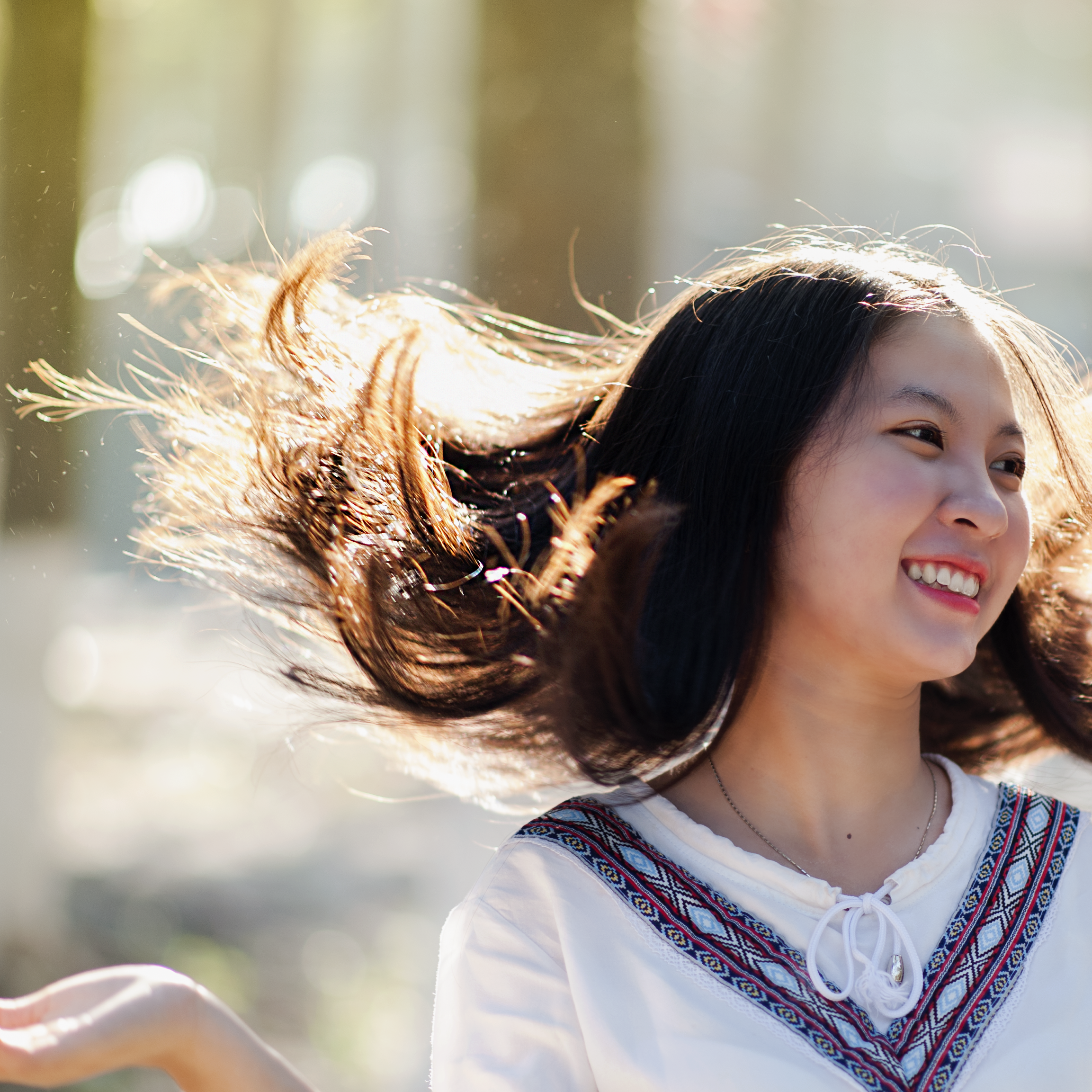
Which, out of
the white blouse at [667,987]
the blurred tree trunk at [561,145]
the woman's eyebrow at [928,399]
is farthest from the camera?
the blurred tree trunk at [561,145]

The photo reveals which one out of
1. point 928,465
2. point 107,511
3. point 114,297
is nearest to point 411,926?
point 107,511

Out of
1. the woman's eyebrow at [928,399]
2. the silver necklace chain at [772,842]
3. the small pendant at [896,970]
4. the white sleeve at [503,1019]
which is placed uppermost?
the woman's eyebrow at [928,399]

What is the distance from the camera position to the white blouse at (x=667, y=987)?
1094 mm

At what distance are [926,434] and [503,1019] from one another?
71 cm

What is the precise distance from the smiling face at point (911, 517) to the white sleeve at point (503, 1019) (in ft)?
1.41

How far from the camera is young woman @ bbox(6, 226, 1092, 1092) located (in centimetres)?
114

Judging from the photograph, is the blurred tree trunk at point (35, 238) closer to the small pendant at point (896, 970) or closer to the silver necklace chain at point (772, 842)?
the silver necklace chain at point (772, 842)

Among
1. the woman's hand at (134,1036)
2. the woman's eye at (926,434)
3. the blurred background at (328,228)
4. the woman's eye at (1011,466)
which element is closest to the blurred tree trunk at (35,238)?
the blurred background at (328,228)

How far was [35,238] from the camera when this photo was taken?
4.21ft

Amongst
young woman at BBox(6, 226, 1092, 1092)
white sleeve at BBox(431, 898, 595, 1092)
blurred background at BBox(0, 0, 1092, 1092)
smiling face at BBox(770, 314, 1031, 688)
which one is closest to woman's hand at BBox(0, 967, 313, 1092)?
young woman at BBox(6, 226, 1092, 1092)

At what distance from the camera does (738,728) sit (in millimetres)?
1336

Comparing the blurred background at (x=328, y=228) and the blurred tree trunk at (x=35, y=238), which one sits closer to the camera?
the blurred tree trunk at (x=35, y=238)

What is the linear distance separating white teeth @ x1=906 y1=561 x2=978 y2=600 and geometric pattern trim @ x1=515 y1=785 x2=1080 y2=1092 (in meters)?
0.31

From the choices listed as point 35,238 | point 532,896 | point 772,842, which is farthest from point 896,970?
point 35,238
